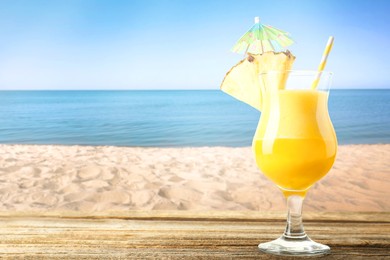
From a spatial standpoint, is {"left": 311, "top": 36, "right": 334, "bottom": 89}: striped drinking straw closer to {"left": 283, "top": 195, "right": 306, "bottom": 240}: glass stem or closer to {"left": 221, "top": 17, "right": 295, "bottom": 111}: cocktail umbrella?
{"left": 221, "top": 17, "right": 295, "bottom": 111}: cocktail umbrella

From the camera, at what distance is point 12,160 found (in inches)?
252

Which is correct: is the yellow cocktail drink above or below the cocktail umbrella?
below

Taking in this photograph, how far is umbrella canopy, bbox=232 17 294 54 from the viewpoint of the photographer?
3.82ft

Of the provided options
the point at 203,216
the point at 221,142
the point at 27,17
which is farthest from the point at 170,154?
the point at 27,17

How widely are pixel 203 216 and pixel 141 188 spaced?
151 inches

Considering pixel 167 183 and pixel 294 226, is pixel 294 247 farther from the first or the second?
pixel 167 183

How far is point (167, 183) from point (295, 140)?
382cm

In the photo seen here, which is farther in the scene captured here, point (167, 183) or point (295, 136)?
point (167, 183)

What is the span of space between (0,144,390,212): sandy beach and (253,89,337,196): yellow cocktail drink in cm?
253

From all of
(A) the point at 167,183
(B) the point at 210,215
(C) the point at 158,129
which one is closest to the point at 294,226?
(B) the point at 210,215

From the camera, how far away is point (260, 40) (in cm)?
117

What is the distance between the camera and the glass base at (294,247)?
2.94 ft

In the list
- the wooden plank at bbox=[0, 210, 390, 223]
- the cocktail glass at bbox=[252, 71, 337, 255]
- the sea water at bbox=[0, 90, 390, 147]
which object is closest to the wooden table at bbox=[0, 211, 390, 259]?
the wooden plank at bbox=[0, 210, 390, 223]

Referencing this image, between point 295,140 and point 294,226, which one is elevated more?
point 295,140
